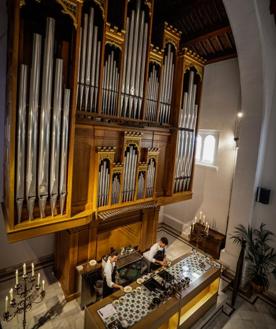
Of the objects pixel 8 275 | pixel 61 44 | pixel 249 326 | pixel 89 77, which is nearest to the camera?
pixel 61 44

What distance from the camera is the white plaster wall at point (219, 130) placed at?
691 centimetres

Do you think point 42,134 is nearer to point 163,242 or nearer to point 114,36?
point 114,36

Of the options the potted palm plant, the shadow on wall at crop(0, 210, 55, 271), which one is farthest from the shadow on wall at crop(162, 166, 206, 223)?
the shadow on wall at crop(0, 210, 55, 271)

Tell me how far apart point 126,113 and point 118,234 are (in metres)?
3.08

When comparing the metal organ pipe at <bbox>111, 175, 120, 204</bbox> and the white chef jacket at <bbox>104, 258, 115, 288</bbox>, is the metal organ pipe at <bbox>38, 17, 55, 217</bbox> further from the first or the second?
the white chef jacket at <bbox>104, 258, 115, 288</bbox>

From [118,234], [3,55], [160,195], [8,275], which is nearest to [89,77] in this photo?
[3,55]

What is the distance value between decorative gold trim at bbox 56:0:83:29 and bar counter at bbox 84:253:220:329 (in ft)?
15.8

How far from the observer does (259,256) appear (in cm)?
548

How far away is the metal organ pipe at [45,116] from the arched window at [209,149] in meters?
5.75

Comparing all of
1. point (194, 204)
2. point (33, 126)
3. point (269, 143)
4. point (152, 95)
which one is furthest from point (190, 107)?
point (33, 126)

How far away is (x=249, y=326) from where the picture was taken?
4.73m

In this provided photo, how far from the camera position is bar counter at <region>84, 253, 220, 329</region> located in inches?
142

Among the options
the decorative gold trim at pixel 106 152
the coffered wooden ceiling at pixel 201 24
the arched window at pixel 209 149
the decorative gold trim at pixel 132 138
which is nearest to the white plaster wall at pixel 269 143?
the coffered wooden ceiling at pixel 201 24

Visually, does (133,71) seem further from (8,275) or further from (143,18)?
(8,275)
